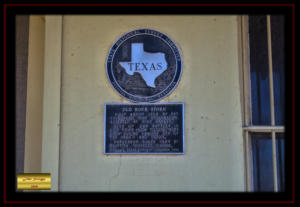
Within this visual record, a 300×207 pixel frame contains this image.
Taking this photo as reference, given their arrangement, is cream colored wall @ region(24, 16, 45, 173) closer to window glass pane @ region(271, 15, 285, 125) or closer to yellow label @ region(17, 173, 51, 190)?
yellow label @ region(17, 173, 51, 190)

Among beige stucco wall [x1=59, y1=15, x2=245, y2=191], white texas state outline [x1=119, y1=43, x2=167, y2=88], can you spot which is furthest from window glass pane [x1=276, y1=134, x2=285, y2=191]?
white texas state outline [x1=119, y1=43, x2=167, y2=88]

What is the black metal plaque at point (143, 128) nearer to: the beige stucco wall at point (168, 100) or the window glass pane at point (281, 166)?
the beige stucco wall at point (168, 100)

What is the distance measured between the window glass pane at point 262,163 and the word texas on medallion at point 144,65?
1208 millimetres

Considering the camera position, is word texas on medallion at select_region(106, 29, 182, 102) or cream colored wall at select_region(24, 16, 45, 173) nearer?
word texas on medallion at select_region(106, 29, 182, 102)

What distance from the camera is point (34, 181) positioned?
13.1ft

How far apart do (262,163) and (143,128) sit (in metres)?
1.45

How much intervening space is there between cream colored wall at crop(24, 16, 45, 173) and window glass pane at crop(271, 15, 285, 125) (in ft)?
10.0

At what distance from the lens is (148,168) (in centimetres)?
392

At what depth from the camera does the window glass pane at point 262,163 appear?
12.7 feet

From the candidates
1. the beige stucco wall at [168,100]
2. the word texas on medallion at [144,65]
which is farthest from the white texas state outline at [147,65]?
the beige stucco wall at [168,100]

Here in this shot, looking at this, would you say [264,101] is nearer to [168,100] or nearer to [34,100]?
[168,100]

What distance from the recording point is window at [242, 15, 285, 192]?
3855 mm

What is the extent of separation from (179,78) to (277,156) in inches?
57.4

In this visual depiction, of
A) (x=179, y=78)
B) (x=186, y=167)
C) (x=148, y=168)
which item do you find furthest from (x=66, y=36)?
(x=186, y=167)
